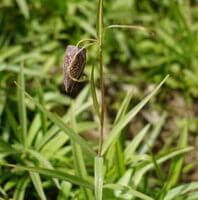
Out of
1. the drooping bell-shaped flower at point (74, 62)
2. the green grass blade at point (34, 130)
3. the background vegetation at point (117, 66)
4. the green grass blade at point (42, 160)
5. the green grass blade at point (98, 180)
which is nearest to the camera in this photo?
the drooping bell-shaped flower at point (74, 62)

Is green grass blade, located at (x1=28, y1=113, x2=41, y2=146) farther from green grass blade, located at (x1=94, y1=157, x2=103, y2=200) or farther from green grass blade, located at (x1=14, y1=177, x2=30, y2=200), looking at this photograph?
green grass blade, located at (x1=94, y1=157, x2=103, y2=200)

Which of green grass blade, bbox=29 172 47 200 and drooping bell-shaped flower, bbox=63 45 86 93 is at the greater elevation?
drooping bell-shaped flower, bbox=63 45 86 93

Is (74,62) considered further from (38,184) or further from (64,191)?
(64,191)

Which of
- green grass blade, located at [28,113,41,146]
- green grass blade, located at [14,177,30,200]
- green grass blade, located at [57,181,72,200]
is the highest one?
green grass blade, located at [28,113,41,146]

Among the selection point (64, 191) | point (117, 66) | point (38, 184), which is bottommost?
point (64, 191)

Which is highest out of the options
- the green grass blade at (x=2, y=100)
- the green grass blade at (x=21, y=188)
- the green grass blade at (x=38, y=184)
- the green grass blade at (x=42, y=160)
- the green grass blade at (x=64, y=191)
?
the green grass blade at (x=2, y=100)

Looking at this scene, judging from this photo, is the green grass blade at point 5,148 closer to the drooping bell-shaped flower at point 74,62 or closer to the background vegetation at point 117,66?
the background vegetation at point 117,66

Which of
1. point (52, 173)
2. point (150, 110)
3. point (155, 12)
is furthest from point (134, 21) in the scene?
point (52, 173)

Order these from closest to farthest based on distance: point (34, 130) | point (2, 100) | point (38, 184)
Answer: point (38, 184) < point (34, 130) < point (2, 100)

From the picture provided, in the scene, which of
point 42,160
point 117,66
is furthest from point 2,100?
point 117,66

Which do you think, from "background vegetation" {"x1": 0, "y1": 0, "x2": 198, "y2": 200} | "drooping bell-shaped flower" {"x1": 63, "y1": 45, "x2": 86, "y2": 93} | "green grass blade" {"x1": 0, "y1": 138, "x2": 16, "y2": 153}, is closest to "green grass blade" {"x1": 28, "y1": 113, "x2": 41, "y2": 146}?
"background vegetation" {"x1": 0, "y1": 0, "x2": 198, "y2": 200}

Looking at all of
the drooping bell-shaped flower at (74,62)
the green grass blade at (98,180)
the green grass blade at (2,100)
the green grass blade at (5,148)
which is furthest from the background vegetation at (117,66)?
the drooping bell-shaped flower at (74,62)
